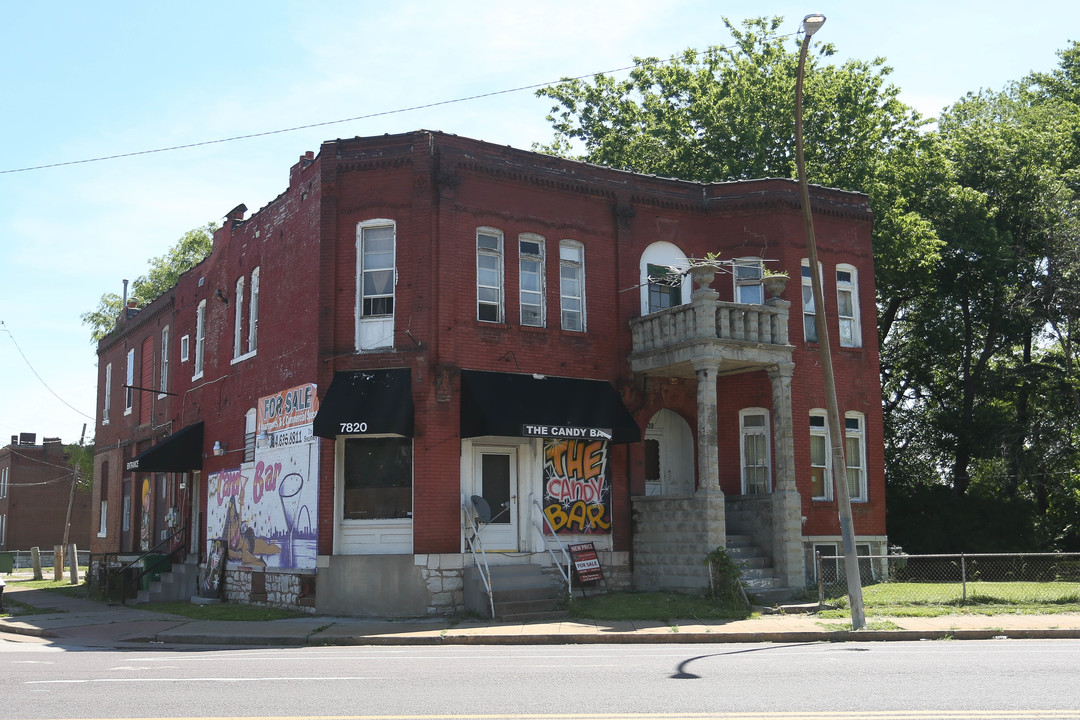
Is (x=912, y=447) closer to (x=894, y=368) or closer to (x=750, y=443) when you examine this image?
(x=894, y=368)

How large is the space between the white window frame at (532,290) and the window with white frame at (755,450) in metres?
5.42

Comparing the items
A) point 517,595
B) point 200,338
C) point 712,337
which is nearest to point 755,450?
point 712,337

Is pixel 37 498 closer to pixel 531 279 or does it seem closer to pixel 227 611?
pixel 227 611

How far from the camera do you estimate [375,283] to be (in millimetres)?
20859

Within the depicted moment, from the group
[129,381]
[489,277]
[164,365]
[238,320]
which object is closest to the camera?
[489,277]

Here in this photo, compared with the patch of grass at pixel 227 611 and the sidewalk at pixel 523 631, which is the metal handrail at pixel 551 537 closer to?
the sidewalk at pixel 523 631

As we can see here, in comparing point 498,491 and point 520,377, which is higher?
point 520,377

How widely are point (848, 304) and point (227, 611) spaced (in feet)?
52.7

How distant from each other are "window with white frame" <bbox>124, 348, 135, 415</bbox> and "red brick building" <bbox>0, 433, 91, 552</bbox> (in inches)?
1268

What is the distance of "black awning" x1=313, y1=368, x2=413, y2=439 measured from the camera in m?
19.2

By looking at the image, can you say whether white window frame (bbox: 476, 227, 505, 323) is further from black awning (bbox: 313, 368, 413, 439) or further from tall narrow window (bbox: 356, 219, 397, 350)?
black awning (bbox: 313, 368, 413, 439)

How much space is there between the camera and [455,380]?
20.0m

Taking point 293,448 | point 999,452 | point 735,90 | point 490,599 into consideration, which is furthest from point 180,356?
point 999,452

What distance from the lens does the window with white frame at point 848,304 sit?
2478cm
